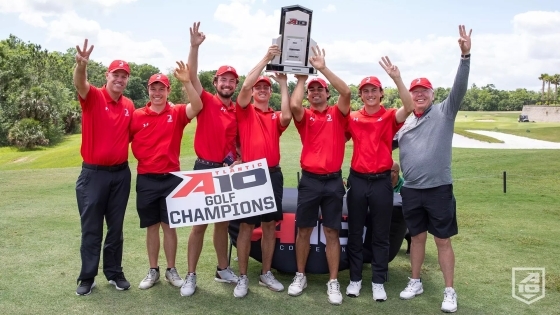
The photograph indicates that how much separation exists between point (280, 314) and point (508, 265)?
9.89 ft

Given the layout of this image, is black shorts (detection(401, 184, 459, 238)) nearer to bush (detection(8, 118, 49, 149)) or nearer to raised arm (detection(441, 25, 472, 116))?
Result: raised arm (detection(441, 25, 472, 116))

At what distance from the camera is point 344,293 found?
5.22 meters

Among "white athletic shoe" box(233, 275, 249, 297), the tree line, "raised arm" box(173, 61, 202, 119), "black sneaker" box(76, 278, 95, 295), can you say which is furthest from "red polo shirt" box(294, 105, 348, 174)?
the tree line

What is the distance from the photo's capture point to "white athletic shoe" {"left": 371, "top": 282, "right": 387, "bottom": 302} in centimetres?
498

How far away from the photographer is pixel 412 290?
5105 mm

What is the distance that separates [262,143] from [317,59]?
0.98 metres

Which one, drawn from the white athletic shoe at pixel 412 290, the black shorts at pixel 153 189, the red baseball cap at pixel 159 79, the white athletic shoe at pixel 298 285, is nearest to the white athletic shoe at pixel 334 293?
the white athletic shoe at pixel 298 285

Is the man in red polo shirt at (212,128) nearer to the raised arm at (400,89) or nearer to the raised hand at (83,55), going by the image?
the raised hand at (83,55)

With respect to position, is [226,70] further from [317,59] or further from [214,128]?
[317,59]

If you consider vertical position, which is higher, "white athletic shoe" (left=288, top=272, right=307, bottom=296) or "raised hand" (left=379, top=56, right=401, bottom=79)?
"raised hand" (left=379, top=56, right=401, bottom=79)

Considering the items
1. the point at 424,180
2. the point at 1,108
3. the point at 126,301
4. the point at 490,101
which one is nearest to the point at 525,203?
the point at 424,180

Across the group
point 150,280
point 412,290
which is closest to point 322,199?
point 412,290

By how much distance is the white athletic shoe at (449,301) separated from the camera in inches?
186

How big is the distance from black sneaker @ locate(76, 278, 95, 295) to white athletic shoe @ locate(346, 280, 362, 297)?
101 inches
